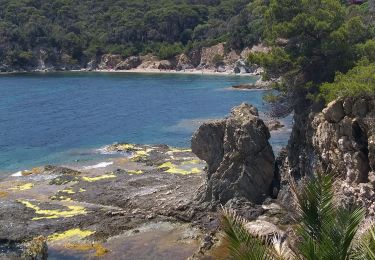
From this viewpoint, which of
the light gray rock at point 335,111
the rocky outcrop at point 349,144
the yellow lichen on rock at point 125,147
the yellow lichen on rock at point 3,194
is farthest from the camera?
the yellow lichen on rock at point 125,147

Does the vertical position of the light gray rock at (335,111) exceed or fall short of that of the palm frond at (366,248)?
it falls short

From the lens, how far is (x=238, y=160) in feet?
128

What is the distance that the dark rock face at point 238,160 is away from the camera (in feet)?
127

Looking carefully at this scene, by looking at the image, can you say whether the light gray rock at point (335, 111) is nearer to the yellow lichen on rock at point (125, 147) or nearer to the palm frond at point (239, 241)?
the palm frond at point (239, 241)

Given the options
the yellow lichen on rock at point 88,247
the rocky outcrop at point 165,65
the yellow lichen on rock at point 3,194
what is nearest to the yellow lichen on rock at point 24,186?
the yellow lichen on rock at point 3,194

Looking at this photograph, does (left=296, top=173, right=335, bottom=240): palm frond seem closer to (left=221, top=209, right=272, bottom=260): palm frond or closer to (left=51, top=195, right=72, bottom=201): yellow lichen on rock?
(left=221, top=209, right=272, bottom=260): palm frond

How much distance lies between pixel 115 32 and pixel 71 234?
147 metres

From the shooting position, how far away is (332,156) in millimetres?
33469

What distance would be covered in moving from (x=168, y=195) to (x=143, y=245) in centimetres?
861

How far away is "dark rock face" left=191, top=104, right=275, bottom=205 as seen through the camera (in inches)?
1528

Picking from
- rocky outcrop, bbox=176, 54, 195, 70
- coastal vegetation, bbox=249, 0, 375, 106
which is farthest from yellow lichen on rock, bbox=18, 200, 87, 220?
rocky outcrop, bbox=176, 54, 195, 70

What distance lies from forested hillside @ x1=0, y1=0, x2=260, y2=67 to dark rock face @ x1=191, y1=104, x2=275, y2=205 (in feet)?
413

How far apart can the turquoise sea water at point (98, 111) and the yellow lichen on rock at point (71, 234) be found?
2062cm

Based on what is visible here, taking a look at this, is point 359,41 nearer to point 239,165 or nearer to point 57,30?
point 239,165
